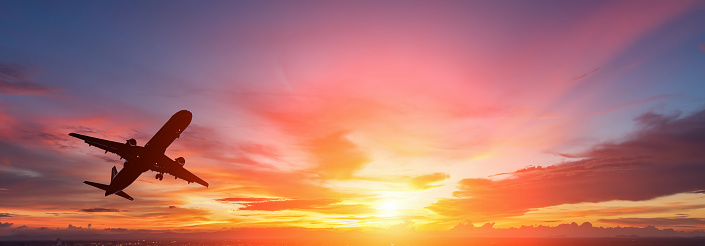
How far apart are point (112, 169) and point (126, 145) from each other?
45.6 meters

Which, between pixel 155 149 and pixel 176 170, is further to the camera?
pixel 176 170

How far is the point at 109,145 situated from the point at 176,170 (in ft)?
46.0

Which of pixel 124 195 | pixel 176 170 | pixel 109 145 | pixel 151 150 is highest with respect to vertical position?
pixel 109 145

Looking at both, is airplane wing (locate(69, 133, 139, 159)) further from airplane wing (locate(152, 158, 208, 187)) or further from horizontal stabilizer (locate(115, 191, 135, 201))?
horizontal stabilizer (locate(115, 191, 135, 201))

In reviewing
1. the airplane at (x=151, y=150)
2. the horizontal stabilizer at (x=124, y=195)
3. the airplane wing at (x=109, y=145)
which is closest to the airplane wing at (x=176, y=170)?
the airplane at (x=151, y=150)

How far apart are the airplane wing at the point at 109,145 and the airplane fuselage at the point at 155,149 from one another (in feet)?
2.58

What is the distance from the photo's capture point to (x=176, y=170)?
77125mm

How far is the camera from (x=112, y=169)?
4013 inches

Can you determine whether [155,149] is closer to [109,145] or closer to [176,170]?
[109,145]

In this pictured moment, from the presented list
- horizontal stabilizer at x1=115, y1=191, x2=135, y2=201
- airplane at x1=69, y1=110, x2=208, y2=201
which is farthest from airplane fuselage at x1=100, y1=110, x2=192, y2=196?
horizontal stabilizer at x1=115, y1=191, x2=135, y2=201

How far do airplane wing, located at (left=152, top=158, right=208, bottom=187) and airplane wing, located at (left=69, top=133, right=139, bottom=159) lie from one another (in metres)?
6.74

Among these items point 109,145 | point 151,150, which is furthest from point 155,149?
point 109,145

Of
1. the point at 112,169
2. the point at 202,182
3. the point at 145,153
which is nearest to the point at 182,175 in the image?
the point at 202,182

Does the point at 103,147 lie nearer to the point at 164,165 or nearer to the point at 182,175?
the point at 164,165
